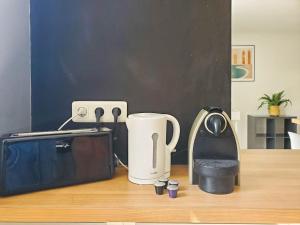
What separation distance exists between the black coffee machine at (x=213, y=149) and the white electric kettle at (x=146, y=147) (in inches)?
3.3

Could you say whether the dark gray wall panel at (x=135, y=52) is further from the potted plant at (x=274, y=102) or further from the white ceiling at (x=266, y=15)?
the potted plant at (x=274, y=102)

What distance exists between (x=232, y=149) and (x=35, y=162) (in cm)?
50

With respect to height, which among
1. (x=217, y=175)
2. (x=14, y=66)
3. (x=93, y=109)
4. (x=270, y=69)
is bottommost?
(x=217, y=175)

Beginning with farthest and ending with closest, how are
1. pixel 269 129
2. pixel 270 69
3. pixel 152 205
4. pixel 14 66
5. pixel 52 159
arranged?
pixel 270 69 → pixel 269 129 → pixel 14 66 → pixel 52 159 → pixel 152 205

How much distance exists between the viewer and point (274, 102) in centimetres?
369

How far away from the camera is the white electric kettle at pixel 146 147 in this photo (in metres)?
0.73

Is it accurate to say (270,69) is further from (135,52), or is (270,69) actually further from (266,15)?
(135,52)

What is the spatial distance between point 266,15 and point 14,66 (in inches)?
121

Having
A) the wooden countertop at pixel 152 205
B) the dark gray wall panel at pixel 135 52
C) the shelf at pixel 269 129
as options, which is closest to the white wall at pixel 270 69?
the shelf at pixel 269 129

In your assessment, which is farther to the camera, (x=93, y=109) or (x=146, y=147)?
(x=93, y=109)

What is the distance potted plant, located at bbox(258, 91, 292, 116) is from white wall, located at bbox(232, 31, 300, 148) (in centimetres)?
7

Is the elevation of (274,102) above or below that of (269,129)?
above

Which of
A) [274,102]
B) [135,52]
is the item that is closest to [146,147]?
[135,52]

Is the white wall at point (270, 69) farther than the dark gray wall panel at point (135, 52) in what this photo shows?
Yes
